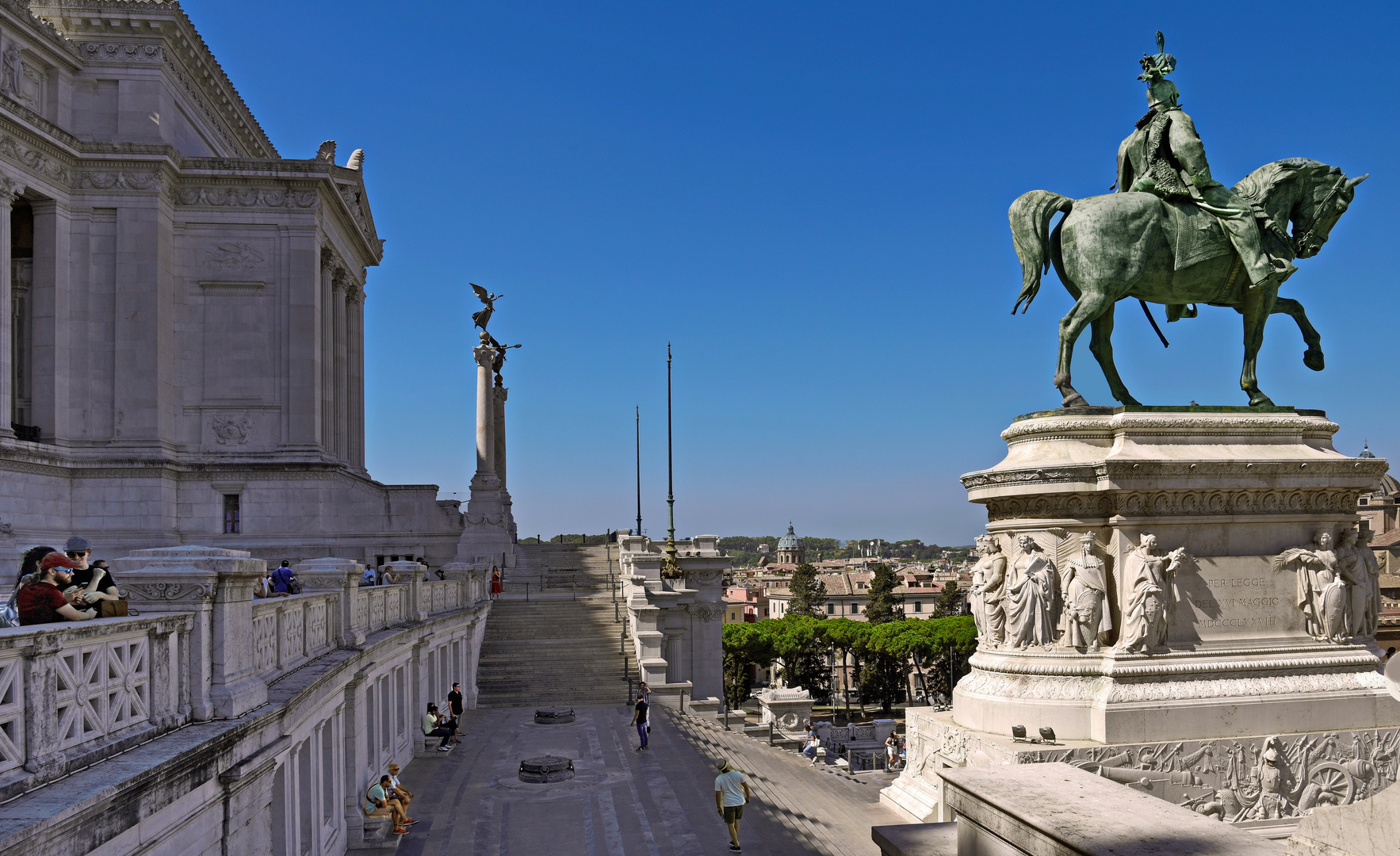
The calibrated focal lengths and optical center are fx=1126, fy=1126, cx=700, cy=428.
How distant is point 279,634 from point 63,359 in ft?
98.1

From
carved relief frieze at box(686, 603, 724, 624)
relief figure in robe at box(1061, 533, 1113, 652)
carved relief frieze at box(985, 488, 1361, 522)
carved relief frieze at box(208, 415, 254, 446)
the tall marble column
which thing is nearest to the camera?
relief figure in robe at box(1061, 533, 1113, 652)

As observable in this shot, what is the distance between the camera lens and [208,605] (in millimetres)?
7934

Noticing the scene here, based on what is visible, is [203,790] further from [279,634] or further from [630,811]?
[630,811]

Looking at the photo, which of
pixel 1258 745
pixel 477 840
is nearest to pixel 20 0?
pixel 477 840

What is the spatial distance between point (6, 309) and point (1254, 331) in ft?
107

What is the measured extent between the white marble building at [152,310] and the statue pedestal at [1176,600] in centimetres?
2866

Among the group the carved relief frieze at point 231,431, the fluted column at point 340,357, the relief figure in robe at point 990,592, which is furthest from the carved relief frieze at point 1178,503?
the fluted column at point 340,357

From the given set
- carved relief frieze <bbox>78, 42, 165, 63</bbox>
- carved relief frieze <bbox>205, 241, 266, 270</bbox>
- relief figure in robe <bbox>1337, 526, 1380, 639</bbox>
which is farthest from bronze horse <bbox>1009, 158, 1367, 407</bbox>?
carved relief frieze <bbox>78, 42, 165, 63</bbox>

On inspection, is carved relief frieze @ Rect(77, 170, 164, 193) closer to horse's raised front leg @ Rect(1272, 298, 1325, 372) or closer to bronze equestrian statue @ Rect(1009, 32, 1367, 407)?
bronze equestrian statue @ Rect(1009, 32, 1367, 407)

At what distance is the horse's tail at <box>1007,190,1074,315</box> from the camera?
13375 millimetres

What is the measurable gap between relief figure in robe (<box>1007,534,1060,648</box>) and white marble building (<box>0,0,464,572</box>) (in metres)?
28.5

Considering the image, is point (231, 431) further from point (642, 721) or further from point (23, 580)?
point (23, 580)

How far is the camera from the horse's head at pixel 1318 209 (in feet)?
44.4

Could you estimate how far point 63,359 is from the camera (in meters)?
35.3
